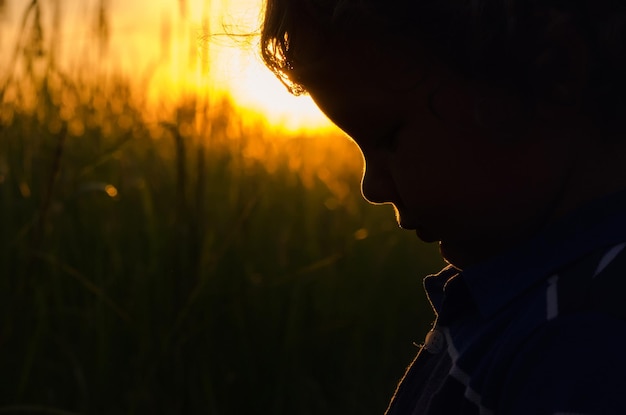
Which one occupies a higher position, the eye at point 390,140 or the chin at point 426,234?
the eye at point 390,140

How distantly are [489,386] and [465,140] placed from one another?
280 millimetres

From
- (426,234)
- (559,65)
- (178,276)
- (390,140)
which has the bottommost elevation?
(178,276)

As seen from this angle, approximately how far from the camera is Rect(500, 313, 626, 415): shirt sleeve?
0.86m

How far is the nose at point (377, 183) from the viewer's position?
117 cm

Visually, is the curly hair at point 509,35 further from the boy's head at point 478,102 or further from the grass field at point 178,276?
the grass field at point 178,276

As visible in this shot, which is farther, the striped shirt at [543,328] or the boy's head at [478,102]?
the boy's head at [478,102]

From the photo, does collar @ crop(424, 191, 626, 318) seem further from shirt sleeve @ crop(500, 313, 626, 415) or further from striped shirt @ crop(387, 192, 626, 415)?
shirt sleeve @ crop(500, 313, 626, 415)

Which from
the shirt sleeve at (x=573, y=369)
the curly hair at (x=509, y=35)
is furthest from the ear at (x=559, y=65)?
the shirt sleeve at (x=573, y=369)

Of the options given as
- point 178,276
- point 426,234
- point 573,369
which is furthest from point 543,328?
point 178,276

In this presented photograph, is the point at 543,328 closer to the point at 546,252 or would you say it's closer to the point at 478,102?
the point at 546,252

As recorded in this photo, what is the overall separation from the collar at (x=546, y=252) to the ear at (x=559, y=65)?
123mm

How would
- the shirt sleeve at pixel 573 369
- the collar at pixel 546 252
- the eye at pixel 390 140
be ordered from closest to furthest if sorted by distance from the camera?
the shirt sleeve at pixel 573 369
the collar at pixel 546 252
the eye at pixel 390 140

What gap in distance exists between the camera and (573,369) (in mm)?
876

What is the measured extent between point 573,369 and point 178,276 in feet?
4.18
